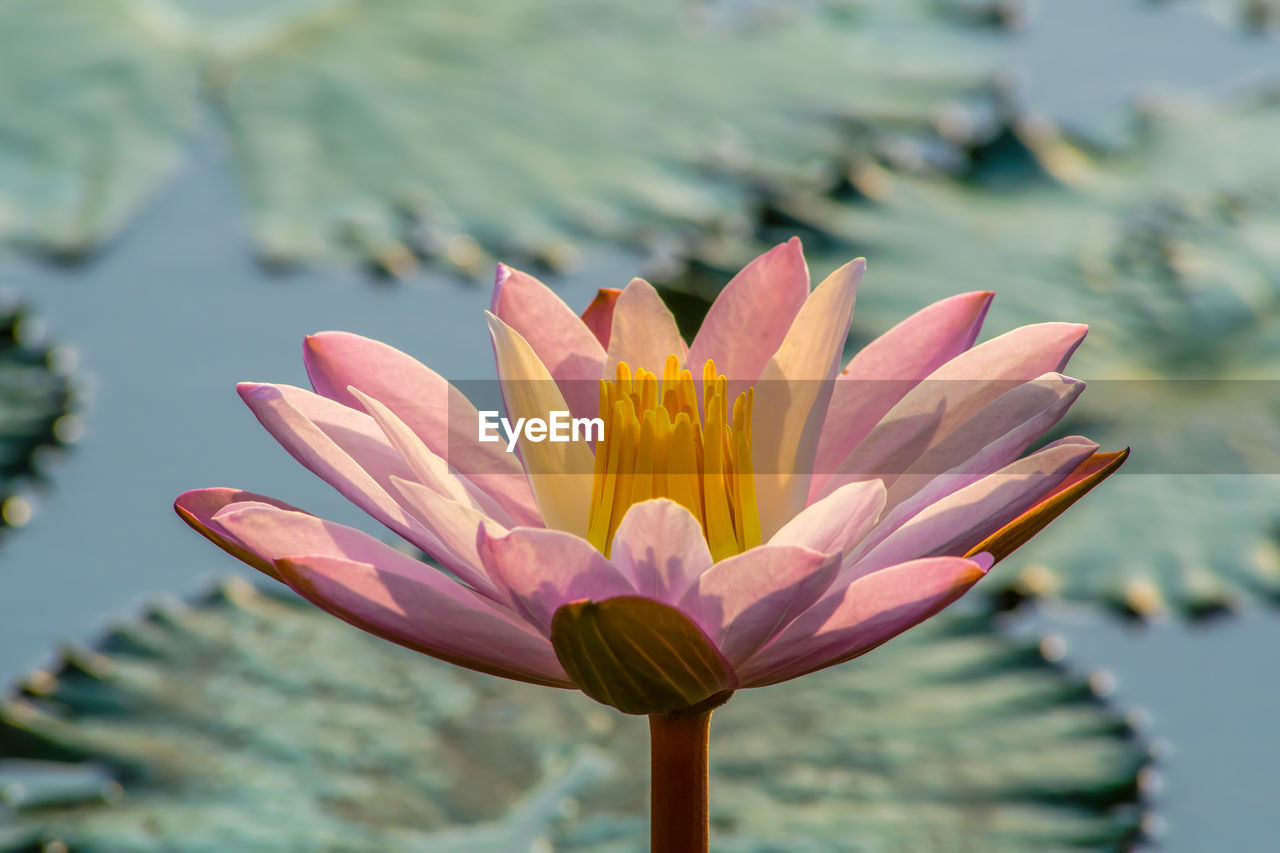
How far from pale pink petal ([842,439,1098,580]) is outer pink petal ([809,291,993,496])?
A: 0.36ft

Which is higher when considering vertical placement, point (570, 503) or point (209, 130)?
point (209, 130)

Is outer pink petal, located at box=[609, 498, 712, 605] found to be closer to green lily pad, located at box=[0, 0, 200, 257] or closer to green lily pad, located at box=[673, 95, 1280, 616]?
green lily pad, located at box=[673, 95, 1280, 616]

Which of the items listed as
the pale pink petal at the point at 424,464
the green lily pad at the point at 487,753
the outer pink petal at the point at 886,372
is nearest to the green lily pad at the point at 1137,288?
the green lily pad at the point at 487,753

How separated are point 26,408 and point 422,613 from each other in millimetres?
932

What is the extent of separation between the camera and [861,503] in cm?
44

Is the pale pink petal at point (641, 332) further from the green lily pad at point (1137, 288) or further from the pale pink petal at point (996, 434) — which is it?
the green lily pad at point (1137, 288)

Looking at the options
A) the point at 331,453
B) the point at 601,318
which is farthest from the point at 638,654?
the point at 601,318

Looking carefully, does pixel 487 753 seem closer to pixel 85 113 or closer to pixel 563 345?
pixel 563 345

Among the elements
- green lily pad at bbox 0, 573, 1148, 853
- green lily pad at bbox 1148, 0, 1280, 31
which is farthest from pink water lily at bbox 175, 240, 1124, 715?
green lily pad at bbox 1148, 0, 1280, 31

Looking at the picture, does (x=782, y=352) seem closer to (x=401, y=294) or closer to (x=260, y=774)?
(x=260, y=774)

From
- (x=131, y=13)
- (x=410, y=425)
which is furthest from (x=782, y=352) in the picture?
(x=131, y=13)

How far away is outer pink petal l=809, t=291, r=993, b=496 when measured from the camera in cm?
57

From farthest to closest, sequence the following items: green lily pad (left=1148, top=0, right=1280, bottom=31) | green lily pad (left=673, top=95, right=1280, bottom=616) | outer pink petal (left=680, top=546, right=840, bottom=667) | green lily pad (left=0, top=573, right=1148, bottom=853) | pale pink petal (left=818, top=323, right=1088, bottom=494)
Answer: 1. green lily pad (left=1148, top=0, right=1280, bottom=31)
2. green lily pad (left=673, top=95, right=1280, bottom=616)
3. green lily pad (left=0, top=573, right=1148, bottom=853)
4. pale pink petal (left=818, top=323, right=1088, bottom=494)
5. outer pink petal (left=680, top=546, right=840, bottom=667)

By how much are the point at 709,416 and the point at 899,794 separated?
0.48 m
